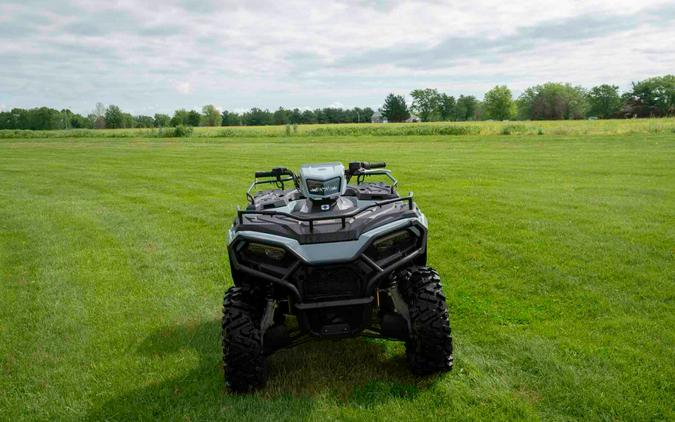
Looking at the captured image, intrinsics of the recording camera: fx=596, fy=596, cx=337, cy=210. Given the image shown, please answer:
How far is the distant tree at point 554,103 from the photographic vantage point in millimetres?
112250

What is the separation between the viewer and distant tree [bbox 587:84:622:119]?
114 metres

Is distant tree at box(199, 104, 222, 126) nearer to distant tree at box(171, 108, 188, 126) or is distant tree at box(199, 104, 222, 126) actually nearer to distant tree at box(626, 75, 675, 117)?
distant tree at box(171, 108, 188, 126)

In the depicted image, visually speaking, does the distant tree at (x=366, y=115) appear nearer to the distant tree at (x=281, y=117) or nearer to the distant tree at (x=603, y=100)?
the distant tree at (x=281, y=117)

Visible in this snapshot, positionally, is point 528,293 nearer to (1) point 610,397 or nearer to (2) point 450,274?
(2) point 450,274

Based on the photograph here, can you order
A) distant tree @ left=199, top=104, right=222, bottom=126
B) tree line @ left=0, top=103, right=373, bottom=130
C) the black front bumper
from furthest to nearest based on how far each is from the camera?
distant tree @ left=199, top=104, right=222, bottom=126 → tree line @ left=0, top=103, right=373, bottom=130 → the black front bumper

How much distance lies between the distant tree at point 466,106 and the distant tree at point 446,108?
2321mm

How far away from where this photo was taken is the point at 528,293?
21.7 feet

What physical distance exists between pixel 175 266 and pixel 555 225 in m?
5.90

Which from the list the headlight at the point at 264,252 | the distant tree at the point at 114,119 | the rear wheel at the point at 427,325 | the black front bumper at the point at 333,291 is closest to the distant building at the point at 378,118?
the distant tree at the point at 114,119

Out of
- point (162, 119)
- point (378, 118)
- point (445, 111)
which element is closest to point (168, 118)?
point (162, 119)

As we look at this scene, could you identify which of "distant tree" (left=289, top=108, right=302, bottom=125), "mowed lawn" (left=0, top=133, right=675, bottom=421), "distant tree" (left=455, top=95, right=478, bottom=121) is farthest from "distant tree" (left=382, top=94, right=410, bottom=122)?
"mowed lawn" (left=0, top=133, right=675, bottom=421)

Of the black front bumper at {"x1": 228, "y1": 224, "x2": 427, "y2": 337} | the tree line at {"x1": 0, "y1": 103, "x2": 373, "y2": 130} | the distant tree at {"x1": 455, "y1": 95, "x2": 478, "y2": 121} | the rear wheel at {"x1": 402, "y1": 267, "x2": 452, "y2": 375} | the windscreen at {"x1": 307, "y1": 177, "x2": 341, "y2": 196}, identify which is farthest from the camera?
the distant tree at {"x1": 455, "y1": 95, "x2": 478, "y2": 121}

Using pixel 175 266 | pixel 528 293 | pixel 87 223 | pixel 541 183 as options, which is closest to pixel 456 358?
pixel 528 293

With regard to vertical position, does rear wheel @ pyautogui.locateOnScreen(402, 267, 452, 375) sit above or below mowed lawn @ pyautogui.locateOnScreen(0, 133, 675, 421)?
above
